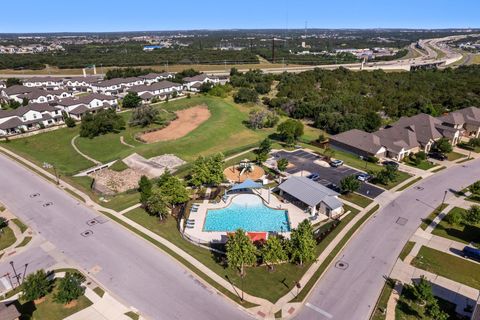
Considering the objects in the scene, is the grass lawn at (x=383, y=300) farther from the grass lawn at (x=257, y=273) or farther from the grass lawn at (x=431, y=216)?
the grass lawn at (x=431, y=216)

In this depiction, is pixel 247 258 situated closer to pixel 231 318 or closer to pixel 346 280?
pixel 231 318

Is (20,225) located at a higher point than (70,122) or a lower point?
lower

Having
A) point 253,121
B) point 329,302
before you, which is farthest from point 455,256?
point 253,121

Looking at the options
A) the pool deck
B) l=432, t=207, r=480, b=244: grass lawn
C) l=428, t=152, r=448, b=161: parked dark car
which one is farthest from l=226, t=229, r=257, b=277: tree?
l=428, t=152, r=448, b=161: parked dark car

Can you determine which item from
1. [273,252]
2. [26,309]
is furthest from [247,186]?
[26,309]

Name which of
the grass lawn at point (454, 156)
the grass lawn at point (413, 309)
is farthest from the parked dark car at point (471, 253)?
the grass lawn at point (454, 156)

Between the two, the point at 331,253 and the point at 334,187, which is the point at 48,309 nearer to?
the point at 331,253
